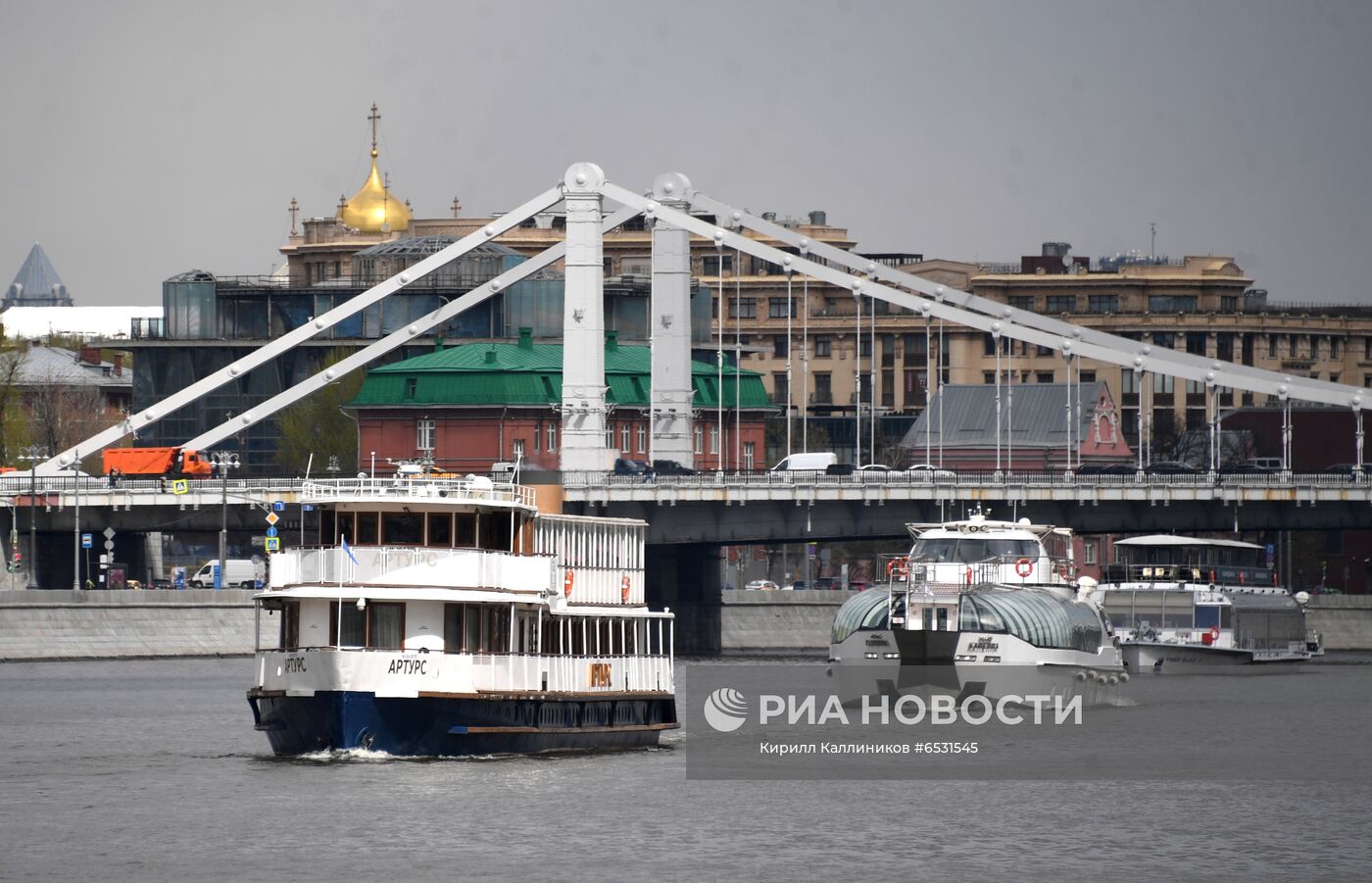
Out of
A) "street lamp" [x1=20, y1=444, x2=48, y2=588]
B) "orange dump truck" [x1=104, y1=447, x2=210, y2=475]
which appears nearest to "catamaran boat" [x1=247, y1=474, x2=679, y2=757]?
"street lamp" [x1=20, y1=444, x2=48, y2=588]

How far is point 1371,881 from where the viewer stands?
4919cm

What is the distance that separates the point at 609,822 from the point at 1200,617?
207ft

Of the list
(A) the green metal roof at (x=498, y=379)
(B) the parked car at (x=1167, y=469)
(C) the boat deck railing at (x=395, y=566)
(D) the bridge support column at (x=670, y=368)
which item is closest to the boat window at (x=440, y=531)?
(C) the boat deck railing at (x=395, y=566)

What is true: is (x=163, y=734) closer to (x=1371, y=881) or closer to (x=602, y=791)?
(x=602, y=791)

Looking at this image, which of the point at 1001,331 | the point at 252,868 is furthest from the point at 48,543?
the point at 252,868

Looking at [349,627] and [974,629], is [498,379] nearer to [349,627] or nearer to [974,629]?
[974,629]

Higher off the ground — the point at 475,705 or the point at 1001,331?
the point at 1001,331

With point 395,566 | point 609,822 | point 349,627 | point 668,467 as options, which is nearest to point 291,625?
point 349,627

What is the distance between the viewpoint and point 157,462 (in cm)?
14300

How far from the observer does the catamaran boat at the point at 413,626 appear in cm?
6112

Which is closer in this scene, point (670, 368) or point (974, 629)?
point (974, 629)

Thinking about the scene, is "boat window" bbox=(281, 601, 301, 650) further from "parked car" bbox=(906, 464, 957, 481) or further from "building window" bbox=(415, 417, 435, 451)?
"building window" bbox=(415, 417, 435, 451)

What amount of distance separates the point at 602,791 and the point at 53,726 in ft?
77.0

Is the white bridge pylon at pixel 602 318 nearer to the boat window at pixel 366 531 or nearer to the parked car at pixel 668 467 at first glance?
the parked car at pixel 668 467
